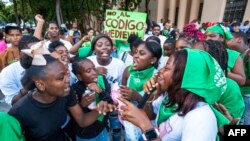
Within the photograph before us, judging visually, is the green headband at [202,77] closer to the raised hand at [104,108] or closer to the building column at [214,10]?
the raised hand at [104,108]

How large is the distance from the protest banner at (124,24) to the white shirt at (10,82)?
2063 millimetres

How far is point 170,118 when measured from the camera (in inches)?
60.5

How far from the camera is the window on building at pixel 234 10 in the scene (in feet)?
48.2

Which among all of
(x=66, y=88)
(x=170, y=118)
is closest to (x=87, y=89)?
(x=66, y=88)

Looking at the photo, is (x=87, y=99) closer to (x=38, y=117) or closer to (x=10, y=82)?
(x=38, y=117)

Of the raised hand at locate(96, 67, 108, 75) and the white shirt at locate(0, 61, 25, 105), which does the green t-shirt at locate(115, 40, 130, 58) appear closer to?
the raised hand at locate(96, 67, 108, 75)

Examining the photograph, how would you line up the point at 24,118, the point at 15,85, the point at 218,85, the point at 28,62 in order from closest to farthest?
1. the point at 218,85
2. the point at 24,118
3. the point at 28,62
4. the point at 15,85

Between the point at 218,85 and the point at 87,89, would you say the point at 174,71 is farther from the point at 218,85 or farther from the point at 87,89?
the point at 87,89

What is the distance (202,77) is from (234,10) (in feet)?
52.7

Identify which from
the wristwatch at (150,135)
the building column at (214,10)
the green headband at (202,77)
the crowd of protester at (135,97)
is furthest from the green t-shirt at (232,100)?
the building column at (214,10)

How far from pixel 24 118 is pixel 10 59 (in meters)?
2.34

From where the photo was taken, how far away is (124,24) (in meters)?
4.43

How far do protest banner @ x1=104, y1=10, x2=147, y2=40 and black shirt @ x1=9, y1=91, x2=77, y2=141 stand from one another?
8.88ft

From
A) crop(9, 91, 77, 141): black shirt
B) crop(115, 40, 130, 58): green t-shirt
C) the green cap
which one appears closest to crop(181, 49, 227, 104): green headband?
crop(9, 91, 77, 141): black shirt
